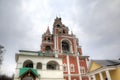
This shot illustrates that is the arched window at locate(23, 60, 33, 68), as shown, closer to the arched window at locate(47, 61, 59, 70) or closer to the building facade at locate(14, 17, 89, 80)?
the building facade at locate(14, 17, 89, 80)

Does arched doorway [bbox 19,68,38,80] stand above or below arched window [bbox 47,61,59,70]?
below

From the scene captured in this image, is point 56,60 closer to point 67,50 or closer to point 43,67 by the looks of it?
point 43,67

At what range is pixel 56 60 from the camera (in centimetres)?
2214

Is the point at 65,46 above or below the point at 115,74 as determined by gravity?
above

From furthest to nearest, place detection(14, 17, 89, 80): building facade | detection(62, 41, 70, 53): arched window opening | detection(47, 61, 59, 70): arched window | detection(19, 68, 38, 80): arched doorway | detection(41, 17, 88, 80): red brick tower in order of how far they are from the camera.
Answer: detection(62, 41, 70, 53): arched window opening → detection(41, 17, 88, 80): red brick tower → detection(47, 61, 59, 70): arched window → detection(14, 17, 89, 80): building facade → detection(19, 68, 38, 80): arched doorway

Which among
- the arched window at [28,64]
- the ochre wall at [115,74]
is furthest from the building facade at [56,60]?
the ochre wall at [115,74]

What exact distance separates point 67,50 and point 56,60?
8080 mm

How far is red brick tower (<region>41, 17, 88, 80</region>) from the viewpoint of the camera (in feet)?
82.5

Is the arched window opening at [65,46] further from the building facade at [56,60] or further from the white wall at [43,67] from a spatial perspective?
the white wall at [43,67]

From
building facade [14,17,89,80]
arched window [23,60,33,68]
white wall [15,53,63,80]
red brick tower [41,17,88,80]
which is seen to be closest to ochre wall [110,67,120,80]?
building facade [14,17,89,80]

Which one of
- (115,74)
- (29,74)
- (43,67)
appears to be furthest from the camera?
(43,67)

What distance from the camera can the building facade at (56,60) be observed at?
19.3 meters

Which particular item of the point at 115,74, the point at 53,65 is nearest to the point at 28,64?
A: the point at 53,65

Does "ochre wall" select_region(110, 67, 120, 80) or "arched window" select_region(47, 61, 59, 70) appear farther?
"arched window" select_region(47, 61, 59, 70)
